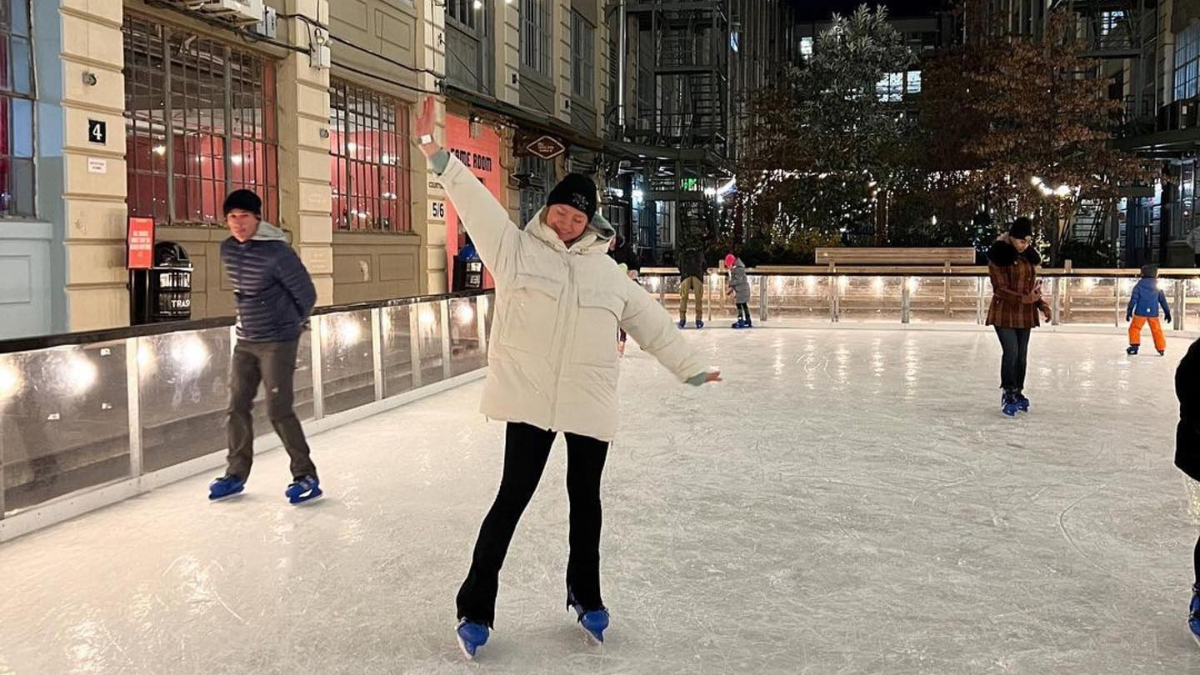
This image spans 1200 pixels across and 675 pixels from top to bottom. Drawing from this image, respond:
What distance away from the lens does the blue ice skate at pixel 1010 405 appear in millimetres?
8250

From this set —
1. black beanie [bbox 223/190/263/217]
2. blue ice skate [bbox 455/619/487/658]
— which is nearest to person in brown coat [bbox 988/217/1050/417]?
black beanie [bbox 223/190/263/217]

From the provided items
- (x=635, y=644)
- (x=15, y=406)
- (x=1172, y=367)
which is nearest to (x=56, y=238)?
(x=15, y=406)

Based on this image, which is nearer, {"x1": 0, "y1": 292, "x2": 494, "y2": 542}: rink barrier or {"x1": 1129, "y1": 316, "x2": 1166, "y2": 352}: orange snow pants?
{"x1": 0, "y1": 292, "x2": 494, "y2": 542}: rink barrier

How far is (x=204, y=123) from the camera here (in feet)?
33.2

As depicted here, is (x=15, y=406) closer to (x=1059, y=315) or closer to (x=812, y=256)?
(x=1059, y=315)

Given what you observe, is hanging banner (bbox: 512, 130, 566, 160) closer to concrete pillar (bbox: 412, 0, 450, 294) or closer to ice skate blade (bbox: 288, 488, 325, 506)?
concrete pillar (bbox: 412, 0, 450, 294)

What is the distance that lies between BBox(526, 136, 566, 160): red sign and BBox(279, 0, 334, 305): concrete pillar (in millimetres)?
5812

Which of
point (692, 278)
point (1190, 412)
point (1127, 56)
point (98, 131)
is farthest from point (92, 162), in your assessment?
point (1127, 56)

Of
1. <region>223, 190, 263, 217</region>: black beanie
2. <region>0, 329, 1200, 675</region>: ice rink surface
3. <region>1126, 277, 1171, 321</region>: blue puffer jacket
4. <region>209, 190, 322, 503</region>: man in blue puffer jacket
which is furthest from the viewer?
<region>1126, 277, 1171, 321</region>: blue puffer jacket

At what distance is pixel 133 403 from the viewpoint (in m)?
5.52

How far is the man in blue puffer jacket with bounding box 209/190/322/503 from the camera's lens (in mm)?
5094

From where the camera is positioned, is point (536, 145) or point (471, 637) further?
point (536, 145)

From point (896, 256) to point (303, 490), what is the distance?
57.9ft

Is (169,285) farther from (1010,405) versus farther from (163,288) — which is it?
(1010,405)
